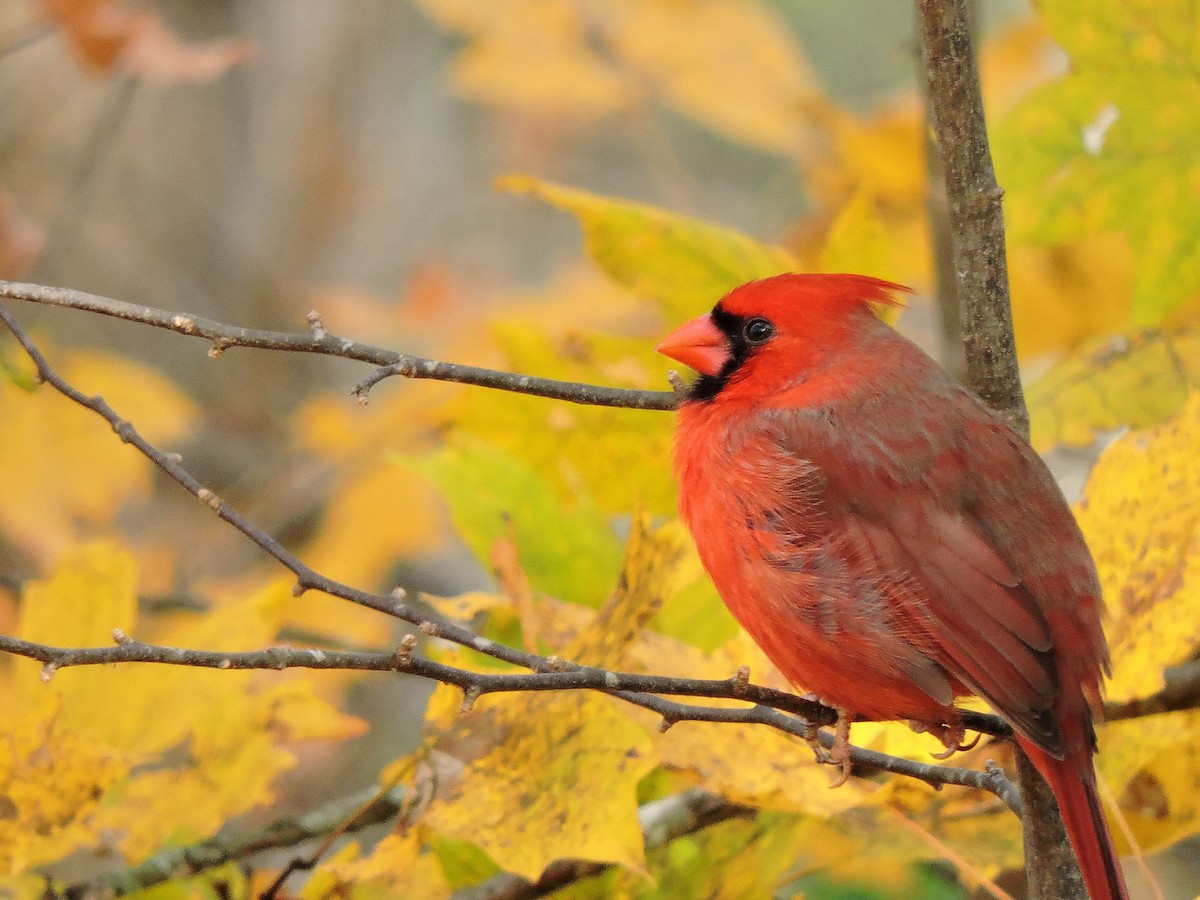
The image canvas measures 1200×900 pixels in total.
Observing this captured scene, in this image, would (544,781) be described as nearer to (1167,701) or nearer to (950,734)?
(950,734)

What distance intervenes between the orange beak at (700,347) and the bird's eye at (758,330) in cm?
3

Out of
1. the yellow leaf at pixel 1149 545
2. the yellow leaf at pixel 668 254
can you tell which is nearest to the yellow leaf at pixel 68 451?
the yellow leaf at pixel 668 254

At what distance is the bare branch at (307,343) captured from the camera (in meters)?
Result: 1.07

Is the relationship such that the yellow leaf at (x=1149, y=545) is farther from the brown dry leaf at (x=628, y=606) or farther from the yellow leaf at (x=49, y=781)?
the yellow leaf at (x=49, y=781)

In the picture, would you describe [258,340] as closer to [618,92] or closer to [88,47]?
[88,47]

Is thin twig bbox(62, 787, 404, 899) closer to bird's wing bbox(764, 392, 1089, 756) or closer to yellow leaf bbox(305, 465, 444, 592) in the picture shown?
bird's wing bbox(764, 392, 1089, 756)

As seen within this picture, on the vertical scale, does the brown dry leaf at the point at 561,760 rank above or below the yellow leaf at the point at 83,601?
below

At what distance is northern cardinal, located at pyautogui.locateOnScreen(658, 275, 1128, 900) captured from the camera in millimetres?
1297

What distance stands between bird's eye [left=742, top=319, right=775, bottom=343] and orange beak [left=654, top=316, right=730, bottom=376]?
3 centimetres

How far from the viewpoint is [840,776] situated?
135 centimetres

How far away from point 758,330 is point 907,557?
378 mm

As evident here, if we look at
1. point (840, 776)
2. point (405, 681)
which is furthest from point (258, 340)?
point (405, 681)

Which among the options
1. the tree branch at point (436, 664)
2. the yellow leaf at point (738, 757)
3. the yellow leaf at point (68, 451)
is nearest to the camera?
the tree branch at point (436, 664)

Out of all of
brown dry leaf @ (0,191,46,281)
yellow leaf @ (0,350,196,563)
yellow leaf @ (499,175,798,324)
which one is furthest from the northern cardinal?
yellow leaf @ (0,350,196,563)
